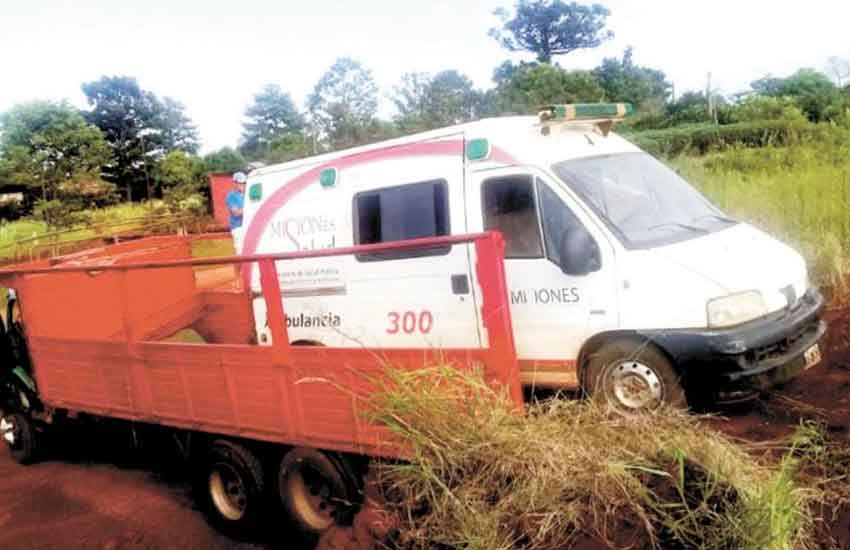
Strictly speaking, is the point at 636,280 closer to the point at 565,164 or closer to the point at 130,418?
the point at 565,164

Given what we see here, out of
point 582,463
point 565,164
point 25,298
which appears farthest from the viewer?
point 25,298

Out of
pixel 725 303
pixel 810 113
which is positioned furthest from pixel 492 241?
pixel 810 113

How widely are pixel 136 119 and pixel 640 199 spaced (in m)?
64.1

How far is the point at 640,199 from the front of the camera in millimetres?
5277

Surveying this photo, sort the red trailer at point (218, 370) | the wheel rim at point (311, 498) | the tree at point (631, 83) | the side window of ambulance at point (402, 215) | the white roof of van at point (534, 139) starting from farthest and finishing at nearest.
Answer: the tree at point (631, 83) < the side window of ambulance at point (402, 215) < the white roof of van at point (534, 139) < the wheel rim at point (311, 498) < the red trailer at point (218, 370)

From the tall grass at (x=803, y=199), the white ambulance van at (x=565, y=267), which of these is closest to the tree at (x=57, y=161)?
the tall grass at (x=803, y=199)

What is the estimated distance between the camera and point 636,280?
4656 millimetres

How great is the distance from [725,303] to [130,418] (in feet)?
13.9

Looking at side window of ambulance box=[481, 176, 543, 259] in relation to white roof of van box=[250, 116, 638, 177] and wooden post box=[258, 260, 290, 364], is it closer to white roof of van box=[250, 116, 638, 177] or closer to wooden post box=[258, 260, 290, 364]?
white roof of van box=[250, 116, 638, 177]

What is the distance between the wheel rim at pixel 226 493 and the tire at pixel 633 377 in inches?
97.9

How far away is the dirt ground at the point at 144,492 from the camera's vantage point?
4.63 metres

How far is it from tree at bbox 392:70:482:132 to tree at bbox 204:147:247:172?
13366 mm

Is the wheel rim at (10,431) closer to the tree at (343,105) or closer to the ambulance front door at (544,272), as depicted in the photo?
the ambulance front door at (544,272)

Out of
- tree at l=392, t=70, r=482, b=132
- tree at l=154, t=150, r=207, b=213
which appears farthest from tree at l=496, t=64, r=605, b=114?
tree at l=154, t=150, r=207, b=213
